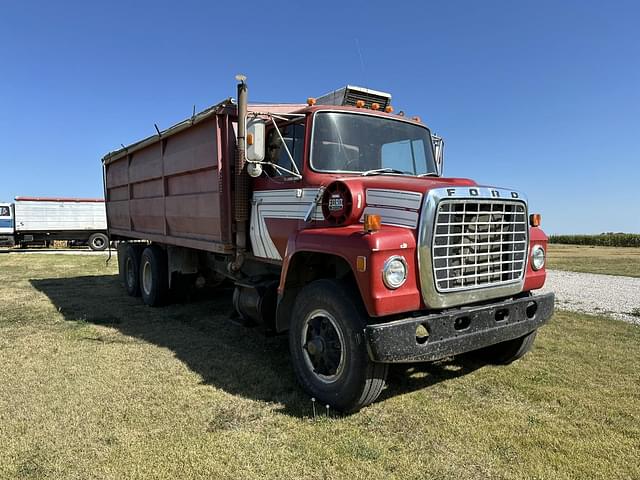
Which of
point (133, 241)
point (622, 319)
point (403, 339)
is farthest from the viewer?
point (133, 241)

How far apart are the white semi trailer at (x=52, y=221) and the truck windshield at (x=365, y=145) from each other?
22989 mm

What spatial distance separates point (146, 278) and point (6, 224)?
20.8 m

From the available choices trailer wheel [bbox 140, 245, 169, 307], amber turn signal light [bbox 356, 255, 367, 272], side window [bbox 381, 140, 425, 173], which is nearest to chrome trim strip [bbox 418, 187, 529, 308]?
amber turn signal light [bbox 356, 255, 367, 272]

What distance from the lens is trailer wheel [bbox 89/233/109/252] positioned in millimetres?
25688

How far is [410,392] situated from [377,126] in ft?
8.88

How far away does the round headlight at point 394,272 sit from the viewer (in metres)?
3.38

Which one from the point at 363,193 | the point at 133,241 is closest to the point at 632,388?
the point at 363,193

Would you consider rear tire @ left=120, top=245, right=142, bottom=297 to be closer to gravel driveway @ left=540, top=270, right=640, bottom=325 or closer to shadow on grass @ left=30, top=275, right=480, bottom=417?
shadow on grass @ left=30, top=275, right=480, bottom=417

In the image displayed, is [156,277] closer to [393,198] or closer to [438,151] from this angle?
[438,151]

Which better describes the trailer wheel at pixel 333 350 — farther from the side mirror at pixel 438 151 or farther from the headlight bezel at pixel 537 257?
the side mirror at pixel 438 151

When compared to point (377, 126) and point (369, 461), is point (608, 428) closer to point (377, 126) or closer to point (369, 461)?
point (369, 461)

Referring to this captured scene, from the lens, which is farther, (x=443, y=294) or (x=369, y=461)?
(x=443, y=294)

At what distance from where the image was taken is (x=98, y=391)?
13.7 feet

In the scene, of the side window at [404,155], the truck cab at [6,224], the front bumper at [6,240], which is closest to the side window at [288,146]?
the side window at [404,155]
